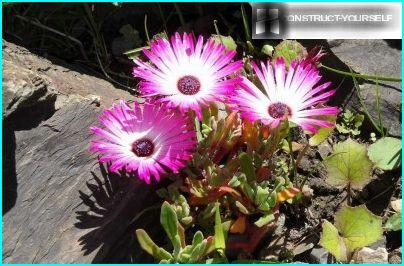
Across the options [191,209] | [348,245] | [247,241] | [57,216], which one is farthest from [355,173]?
[57,216]

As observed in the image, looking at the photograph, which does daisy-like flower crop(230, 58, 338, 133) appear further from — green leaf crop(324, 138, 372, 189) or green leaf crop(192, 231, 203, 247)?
green leaf crop(192, 231, 203, 247)

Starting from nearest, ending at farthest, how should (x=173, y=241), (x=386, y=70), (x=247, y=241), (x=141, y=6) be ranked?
(x=173, y=241), (x=247, y=241), (x=386, y=70), (x=141, y=6)

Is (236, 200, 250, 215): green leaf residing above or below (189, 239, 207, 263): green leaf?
above

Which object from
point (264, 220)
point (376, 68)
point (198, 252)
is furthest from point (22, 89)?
point (376, 68)

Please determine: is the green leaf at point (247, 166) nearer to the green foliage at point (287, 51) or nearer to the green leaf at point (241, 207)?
the green leaf at point (241, 207)

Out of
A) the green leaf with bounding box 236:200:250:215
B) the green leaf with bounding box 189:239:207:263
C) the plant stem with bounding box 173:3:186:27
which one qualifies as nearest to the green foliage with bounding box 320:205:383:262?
the green leaf with bounding box 236:200:250:215

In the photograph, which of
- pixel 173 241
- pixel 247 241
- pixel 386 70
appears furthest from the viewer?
pixel 386 70

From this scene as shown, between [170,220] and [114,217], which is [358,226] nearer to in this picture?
[170,220]

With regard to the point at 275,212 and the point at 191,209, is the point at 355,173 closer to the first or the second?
the point at 275,212
